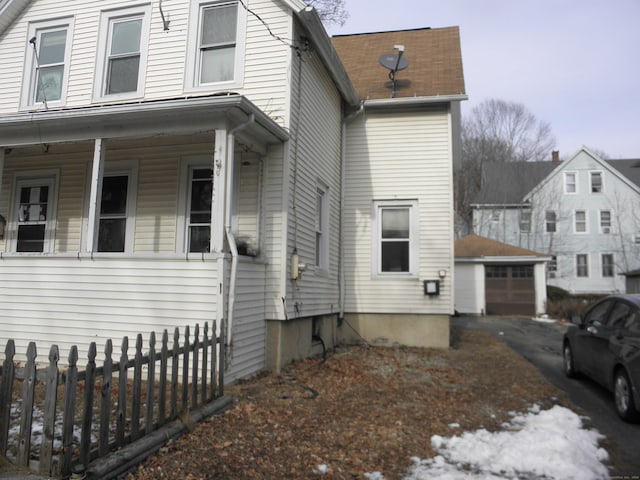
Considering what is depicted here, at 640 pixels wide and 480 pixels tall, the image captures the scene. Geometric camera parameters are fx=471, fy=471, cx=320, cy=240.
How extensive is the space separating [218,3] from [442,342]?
27.3ft

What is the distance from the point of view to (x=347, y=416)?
5297 millimetres

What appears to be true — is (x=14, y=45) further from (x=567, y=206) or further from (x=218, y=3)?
(x=567, y=206)

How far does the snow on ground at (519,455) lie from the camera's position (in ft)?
12.7

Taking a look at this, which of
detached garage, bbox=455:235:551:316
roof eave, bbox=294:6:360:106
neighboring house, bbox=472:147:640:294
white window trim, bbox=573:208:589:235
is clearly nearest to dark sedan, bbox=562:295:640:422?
roof eave, bbox=294:6:360:106

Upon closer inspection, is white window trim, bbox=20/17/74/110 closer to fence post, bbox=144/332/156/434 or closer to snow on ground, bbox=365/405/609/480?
fence post, bbox=144/332/156/434

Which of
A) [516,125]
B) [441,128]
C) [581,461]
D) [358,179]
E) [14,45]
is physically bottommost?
[581,461]

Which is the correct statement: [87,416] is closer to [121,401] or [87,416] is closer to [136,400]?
Result: [121,401]

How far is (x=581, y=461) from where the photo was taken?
13.6 feet

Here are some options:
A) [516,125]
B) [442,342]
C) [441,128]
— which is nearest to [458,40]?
[441,128]

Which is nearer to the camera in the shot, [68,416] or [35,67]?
[68,416]

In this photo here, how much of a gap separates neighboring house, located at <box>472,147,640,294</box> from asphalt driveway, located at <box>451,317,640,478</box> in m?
13.2

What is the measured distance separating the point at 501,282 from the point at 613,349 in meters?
16.2

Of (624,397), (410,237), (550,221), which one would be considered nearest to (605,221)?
(550,221)

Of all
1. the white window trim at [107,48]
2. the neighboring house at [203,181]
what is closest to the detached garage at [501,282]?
the neighboring house at [203,181]
